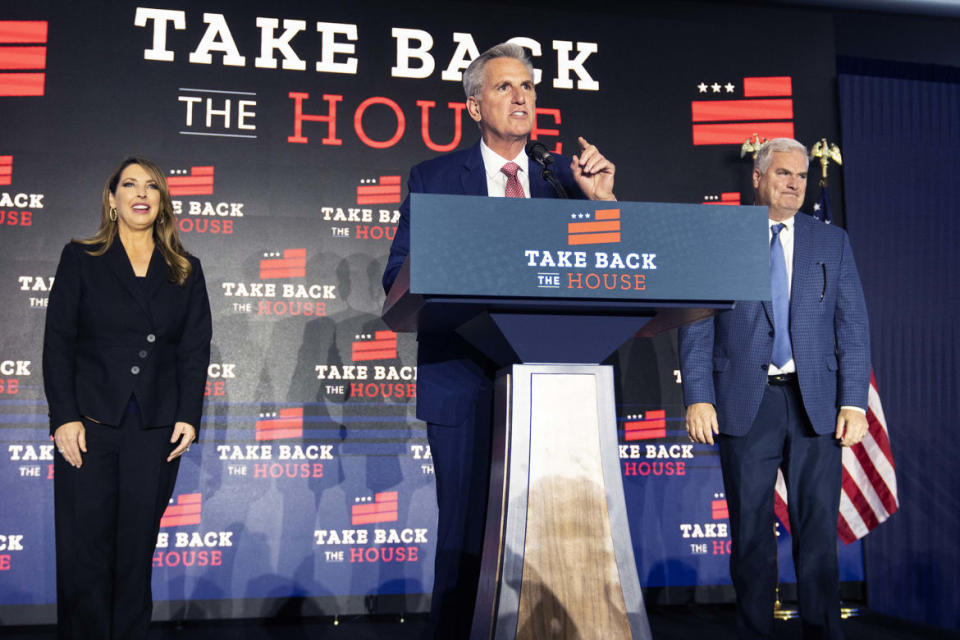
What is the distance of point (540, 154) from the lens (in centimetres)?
194

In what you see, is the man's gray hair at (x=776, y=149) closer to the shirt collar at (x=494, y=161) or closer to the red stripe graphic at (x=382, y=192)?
the shirt collar at (x=494, y=161)

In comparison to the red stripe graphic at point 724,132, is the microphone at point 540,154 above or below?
below

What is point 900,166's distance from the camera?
448 centimetres

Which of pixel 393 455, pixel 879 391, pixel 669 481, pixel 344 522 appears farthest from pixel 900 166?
pixel 344 522

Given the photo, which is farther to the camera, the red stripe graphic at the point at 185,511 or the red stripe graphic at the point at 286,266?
the red stripe graphic at the point at 286,266

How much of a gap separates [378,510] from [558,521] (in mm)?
2467

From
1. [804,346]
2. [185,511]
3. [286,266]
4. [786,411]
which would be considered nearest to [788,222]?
[804,346]

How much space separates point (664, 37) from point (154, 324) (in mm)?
3145

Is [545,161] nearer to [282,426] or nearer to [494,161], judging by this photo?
[494,161]


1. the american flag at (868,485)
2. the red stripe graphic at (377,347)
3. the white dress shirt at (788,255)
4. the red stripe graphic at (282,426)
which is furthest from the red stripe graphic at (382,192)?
the american flag at (868,485)

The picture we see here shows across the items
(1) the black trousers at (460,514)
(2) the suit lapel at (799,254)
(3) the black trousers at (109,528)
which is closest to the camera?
(1) the black trousers at (460,514)

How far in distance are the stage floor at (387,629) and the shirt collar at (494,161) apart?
2.11 m

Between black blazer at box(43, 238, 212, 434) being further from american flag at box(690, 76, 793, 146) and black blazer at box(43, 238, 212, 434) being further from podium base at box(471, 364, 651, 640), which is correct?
american flag at box(690, 76, 793, 146)

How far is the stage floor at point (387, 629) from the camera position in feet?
11.5
